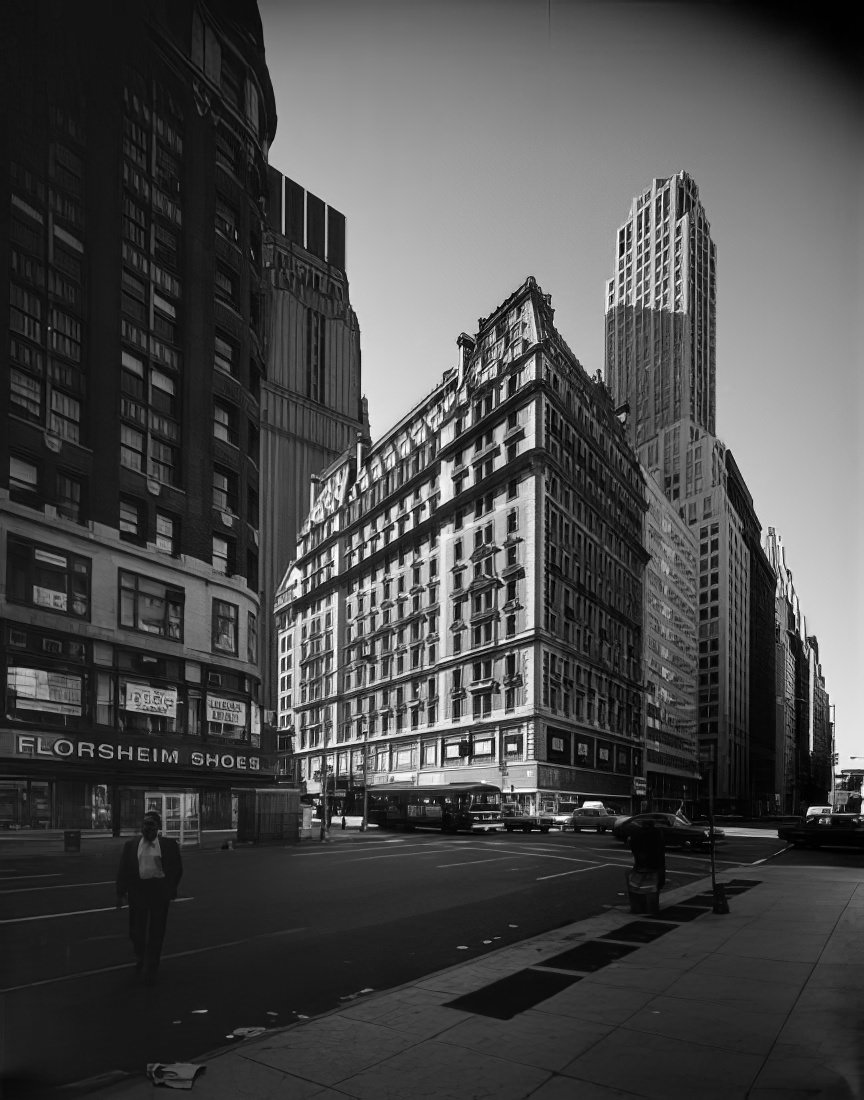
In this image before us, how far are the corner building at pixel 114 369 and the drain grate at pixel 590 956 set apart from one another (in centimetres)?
626

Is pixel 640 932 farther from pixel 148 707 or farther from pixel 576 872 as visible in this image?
pixel 576 872

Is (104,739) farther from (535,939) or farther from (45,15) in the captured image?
(45,15)

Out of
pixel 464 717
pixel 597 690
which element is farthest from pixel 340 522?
pixel 597 690

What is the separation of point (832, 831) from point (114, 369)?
34626mm

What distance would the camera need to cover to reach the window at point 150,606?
18156mm

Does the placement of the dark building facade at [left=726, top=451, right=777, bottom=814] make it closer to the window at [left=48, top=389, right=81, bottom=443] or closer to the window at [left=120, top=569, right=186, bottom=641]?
the window at [left=120, top=569, right=186, bottom=641]

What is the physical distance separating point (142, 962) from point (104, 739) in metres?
6.26

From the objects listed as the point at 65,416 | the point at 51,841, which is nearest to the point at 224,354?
the point at 65,416

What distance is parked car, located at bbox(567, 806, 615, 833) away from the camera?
4831cm

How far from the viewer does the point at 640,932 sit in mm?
14219

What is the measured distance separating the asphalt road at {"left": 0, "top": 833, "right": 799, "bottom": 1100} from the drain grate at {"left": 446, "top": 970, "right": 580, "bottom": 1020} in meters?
1.30

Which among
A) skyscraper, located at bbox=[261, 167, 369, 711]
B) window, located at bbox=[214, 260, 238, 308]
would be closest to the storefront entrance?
skyscraper, located at bbox=[261, 167, 369, 711]

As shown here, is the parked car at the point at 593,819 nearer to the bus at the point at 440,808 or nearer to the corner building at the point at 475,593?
the bus at the point at 440,808

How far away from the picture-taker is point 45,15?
15133 mm
